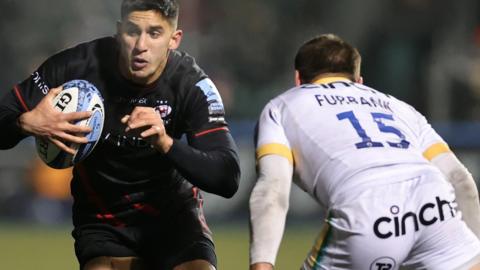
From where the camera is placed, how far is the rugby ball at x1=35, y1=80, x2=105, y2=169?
571cm

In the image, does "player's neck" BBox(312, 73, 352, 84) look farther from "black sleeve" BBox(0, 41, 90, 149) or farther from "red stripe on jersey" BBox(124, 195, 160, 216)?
"black sleeve" BBox(0, 41, 90, 149)

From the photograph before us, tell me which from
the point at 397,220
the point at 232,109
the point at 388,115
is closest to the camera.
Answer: the point at 397,220

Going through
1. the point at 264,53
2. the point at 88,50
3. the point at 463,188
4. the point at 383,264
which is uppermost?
the point at 88,50

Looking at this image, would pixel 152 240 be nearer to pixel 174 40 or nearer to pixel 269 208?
pixel 174 40

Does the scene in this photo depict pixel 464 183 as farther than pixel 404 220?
Yes

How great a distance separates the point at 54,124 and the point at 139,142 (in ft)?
1.98

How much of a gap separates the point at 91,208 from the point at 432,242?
1.98m

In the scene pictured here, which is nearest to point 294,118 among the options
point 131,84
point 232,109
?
point 131,84

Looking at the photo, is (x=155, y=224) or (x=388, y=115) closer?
(x=388, y=115)

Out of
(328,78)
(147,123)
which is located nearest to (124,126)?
(147,123)

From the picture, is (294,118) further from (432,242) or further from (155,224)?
(155,224)

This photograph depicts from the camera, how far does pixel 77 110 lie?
18.7 feet

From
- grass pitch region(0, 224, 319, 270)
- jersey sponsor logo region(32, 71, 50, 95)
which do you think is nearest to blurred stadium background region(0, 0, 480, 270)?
grass pitch region(0, 224, 319, 270)

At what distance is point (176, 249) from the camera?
6.09 metres
